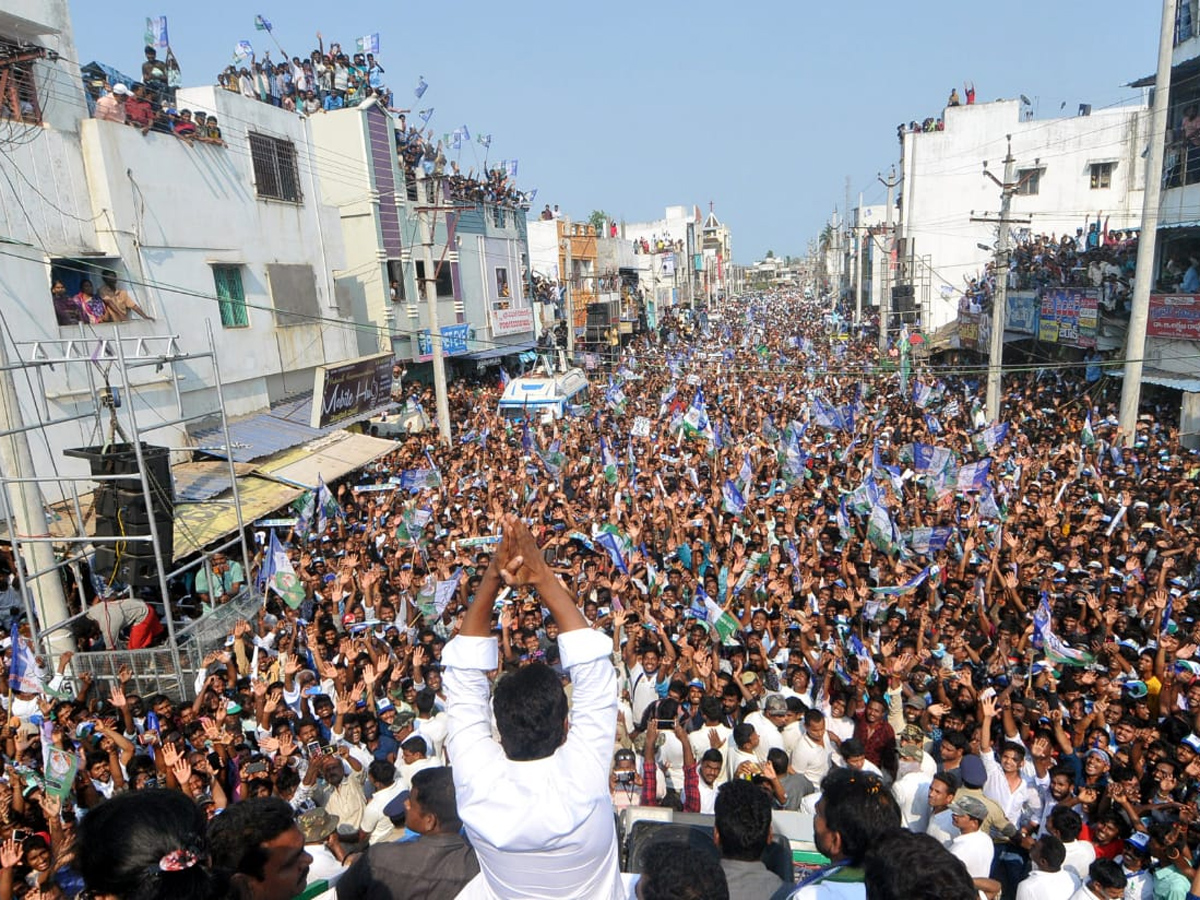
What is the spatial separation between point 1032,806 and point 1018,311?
22.2 metres

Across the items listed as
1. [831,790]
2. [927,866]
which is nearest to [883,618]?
[831,790]

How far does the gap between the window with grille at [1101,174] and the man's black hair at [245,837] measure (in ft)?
134

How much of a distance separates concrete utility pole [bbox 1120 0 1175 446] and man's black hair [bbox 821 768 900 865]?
555 inches

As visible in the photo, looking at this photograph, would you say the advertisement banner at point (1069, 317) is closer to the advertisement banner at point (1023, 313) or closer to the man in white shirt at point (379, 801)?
the advertisement banner at point (1023, 313)

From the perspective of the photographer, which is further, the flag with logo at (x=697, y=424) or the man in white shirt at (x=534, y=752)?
the flag with logo at (x=697, y=424)

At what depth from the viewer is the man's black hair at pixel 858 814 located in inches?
110

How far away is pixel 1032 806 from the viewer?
4.84 m

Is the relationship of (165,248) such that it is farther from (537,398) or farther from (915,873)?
(915,873)

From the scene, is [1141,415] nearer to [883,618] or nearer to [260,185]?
[883,618]

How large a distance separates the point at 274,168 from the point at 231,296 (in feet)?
9.75

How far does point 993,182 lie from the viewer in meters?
34.8

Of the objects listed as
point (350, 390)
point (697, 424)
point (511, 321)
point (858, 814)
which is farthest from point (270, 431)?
point (511, 321)

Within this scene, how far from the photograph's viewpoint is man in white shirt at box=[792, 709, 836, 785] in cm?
517

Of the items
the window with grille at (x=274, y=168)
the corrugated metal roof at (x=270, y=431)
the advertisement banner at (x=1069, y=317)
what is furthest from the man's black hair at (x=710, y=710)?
the advertisement banner at (x=1069, y=317)
